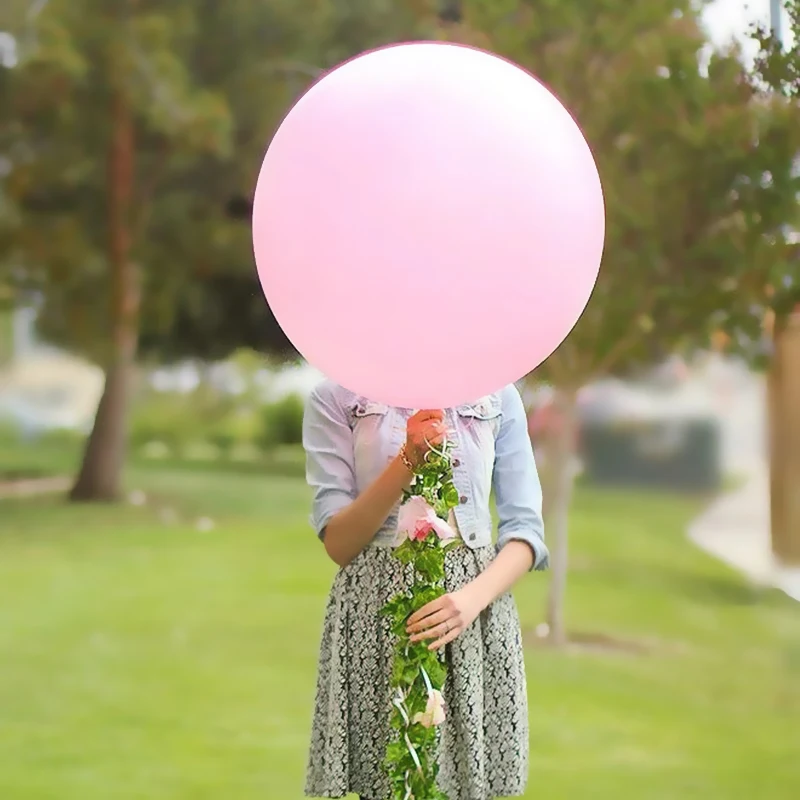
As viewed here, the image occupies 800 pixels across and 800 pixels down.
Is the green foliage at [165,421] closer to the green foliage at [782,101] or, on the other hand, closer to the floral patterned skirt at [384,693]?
the green foliage at [782,101]

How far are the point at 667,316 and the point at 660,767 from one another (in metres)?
1.06

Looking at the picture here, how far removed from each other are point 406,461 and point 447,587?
18 centimetres

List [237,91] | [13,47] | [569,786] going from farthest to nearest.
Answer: [237,91]
[13,47]
[569,786]

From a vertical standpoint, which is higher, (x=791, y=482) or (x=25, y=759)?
(x=791, y=482)

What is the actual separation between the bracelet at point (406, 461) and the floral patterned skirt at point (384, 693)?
0.50 ft

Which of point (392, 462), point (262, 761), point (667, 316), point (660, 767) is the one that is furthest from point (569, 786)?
point (392, 462)

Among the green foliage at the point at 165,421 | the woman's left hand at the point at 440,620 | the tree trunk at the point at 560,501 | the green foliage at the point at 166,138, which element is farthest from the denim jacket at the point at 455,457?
the green foliage at the point at 165,421

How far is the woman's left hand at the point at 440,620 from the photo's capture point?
108cm

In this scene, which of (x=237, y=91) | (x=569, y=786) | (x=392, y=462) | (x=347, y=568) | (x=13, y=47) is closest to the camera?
(x=392, y=462)

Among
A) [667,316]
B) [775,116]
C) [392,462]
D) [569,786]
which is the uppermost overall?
[775,116]

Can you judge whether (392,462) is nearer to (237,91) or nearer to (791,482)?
(791,482)

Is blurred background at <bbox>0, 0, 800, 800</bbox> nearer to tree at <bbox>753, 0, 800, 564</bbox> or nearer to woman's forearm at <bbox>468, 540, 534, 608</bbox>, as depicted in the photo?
tree at <bbox>753, 0, 800, 564</bbox>

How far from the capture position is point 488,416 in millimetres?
1176

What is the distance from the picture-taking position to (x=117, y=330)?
309 centimetres
